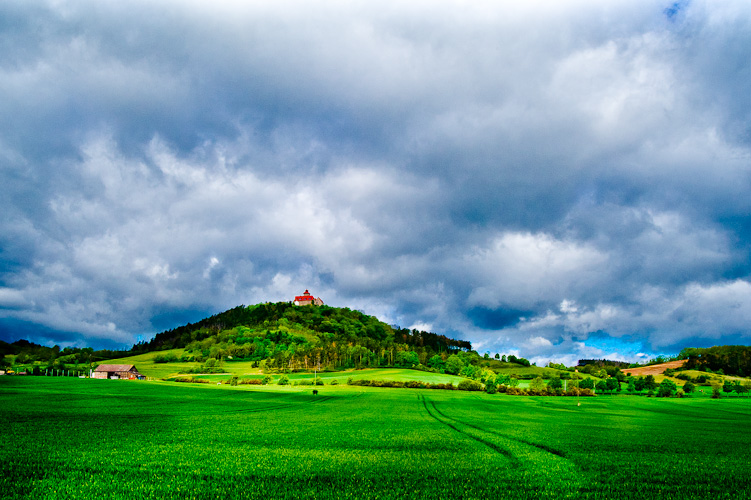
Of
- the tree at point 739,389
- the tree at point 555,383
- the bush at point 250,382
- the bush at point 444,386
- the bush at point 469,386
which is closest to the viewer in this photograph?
the bush at point 469,386

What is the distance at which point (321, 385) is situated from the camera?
13750cm

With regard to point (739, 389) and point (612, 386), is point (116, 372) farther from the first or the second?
point (739, 389)

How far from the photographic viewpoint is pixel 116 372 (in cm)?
17550

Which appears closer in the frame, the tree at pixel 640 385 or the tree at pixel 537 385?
the tree at pixel 537 385

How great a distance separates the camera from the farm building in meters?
172

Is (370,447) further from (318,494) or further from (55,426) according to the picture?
(55,426)

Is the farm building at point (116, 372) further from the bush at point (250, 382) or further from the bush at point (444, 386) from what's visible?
the bush at point (444, 386)

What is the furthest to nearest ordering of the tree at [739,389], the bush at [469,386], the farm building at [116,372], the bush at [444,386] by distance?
the farm building at [116,372], the tree at [739,389], the bush at [444,386], the bush at [469,386]

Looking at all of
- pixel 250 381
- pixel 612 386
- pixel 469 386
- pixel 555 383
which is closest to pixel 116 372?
pixel 250 381

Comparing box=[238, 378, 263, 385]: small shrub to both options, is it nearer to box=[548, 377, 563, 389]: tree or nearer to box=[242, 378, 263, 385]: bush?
box=[242, 378, 263, 385]: bush

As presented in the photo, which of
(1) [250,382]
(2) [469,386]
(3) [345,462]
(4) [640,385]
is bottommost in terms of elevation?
A: (4) [640,385]

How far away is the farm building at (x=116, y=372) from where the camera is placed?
172 metres

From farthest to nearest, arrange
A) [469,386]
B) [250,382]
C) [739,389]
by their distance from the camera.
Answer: [739,389] → [250,382] → [469,386]

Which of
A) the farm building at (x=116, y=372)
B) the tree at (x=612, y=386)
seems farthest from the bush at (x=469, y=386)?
the farm building at (x=116, y=372)
